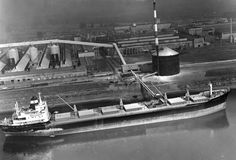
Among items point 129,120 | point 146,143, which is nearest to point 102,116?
point 129,120

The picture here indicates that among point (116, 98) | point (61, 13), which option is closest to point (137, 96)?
point (116, 98)

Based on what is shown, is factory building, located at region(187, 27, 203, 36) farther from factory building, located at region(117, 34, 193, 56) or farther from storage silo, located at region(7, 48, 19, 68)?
storage silo, located at region(7, 48, 19, 68)

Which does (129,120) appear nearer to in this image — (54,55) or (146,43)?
(54,55)

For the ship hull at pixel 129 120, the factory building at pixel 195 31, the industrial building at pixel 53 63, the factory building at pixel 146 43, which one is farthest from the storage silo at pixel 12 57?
the factory building at pixel 195 31

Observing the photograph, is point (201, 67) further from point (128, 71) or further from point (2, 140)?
point (2, 140)

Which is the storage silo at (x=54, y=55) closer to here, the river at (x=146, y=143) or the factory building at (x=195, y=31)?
the river at (x=146, y=143)
